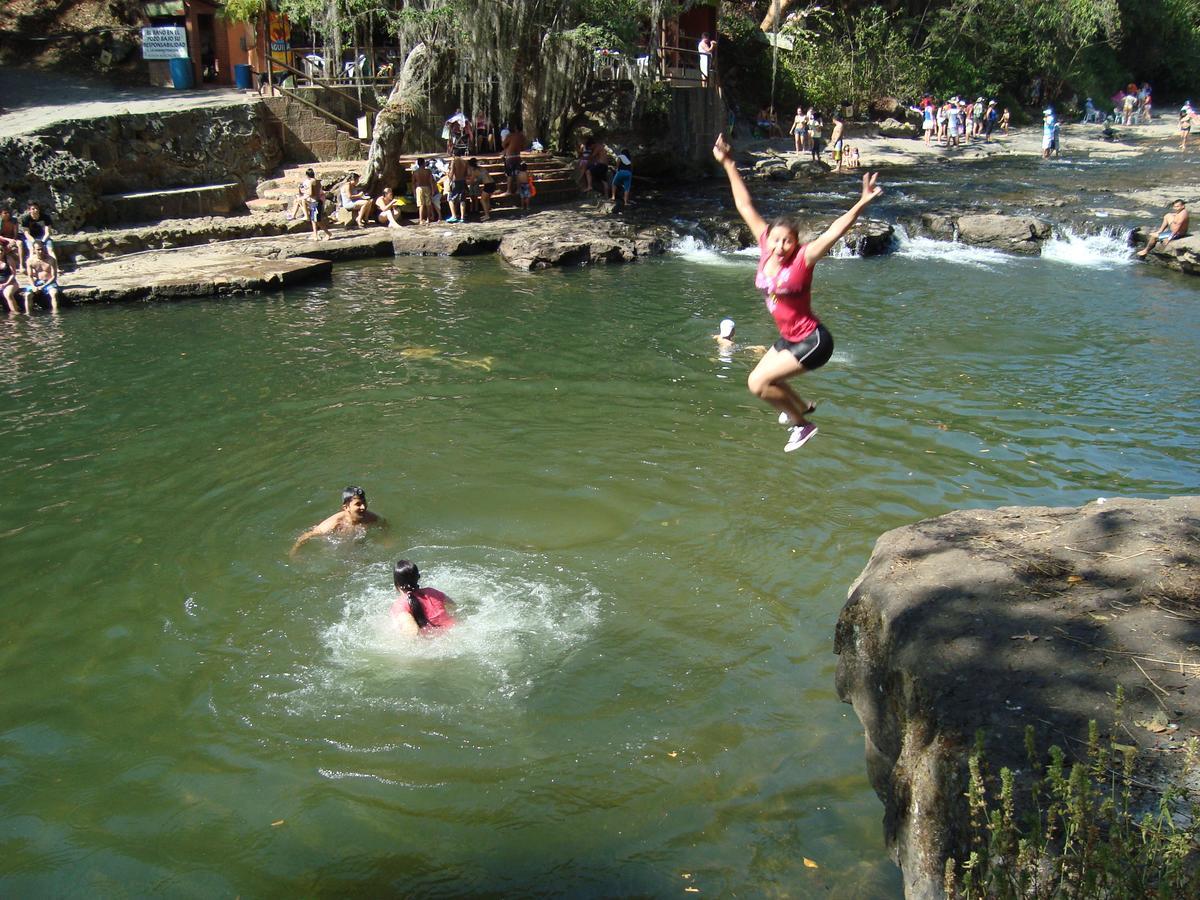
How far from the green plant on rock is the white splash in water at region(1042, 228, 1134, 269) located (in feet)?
65.3

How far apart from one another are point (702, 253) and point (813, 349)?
17.0m

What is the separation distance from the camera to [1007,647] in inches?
191

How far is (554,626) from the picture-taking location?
25.5 feet

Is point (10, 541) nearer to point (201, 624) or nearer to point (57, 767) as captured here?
point (201, 624)

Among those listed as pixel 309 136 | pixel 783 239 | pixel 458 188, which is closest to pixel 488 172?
pixel 458 188

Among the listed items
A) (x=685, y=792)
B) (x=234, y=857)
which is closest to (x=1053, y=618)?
(x=685, y=792)

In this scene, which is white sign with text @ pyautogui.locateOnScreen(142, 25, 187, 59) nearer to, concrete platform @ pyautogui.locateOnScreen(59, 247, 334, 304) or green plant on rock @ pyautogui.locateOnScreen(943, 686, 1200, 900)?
concrete platform @ pyautogui.locateOnScreen(59, 247, 334, 304)

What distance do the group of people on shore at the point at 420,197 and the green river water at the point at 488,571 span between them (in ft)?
24.3

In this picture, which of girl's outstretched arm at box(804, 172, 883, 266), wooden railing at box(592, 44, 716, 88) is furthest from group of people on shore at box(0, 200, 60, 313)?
girl's outstretched arm at box(804, 172, 883, 266)

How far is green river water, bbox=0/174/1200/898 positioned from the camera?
18.6 feet

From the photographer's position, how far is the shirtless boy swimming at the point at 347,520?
9.06 meters

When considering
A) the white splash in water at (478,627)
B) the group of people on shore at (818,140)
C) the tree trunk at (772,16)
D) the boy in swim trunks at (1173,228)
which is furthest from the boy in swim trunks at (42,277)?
the tree trunk at (772,16)

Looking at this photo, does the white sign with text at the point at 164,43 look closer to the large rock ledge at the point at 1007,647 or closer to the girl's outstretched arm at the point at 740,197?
the girl's outstretched arm at the point at 740,197

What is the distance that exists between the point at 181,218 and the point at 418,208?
5.57 m
